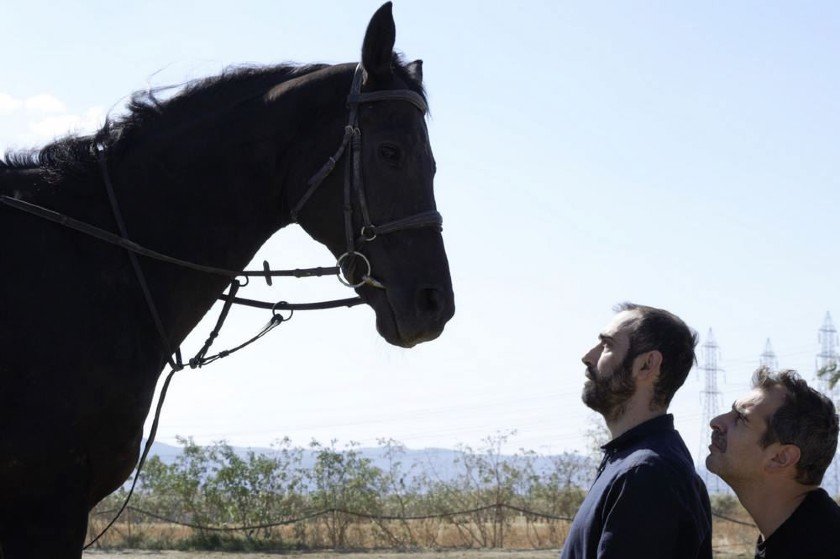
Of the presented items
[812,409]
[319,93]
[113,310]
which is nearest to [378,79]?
[319,93]

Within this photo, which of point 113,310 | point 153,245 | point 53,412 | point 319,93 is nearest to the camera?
point 53,412

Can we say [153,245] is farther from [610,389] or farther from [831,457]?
[831,457]

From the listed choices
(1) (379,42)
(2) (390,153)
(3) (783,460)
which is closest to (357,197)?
(2) (390,153)

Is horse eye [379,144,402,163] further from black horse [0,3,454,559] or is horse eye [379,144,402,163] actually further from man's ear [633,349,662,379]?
man's ear [633,349,662,379]

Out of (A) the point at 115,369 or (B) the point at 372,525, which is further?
(B) the point at 372,525

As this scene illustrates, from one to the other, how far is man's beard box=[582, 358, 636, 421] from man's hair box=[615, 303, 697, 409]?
0.04 m

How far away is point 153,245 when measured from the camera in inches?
161

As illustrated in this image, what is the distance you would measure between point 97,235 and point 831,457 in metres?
2.69

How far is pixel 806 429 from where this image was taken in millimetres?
3262

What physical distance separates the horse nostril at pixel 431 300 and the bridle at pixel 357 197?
0.60ft

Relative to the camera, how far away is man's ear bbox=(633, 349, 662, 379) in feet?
10.8

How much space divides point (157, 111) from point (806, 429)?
2837 mm

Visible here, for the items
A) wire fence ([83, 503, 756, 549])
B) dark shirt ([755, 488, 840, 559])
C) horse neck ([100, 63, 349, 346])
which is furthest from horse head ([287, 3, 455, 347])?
wire fence ([83, 503, 756, 549])

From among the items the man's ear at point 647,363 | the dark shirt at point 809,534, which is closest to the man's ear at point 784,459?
the dark shirt at point 809,534
